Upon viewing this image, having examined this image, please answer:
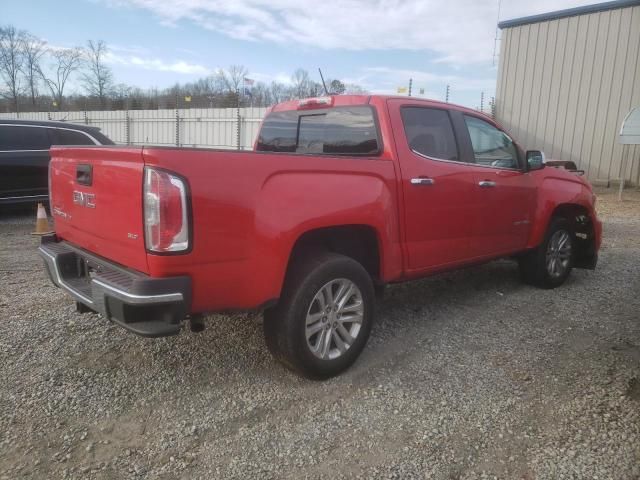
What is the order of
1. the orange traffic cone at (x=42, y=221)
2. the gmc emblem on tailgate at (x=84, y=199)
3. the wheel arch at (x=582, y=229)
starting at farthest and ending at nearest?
the orange traffic cone at (x=42, y=221), the wheel arch at (x=582, y=229), the gmc emblem on tailgate at (x=84, y=199)

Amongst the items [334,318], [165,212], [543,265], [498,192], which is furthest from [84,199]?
[543,265]

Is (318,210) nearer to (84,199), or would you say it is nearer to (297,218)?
(297,218)

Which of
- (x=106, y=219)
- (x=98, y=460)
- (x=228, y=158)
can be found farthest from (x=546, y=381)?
(x=106, y=219)

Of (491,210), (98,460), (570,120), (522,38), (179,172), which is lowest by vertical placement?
(98,460)

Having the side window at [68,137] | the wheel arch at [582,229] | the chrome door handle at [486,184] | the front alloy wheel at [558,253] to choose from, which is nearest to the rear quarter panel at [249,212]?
the chrome door handle at [486,184]

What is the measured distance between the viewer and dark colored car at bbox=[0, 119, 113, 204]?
26.3 ft

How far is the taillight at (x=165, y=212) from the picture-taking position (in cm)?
246

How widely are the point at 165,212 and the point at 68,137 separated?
7.24 meters

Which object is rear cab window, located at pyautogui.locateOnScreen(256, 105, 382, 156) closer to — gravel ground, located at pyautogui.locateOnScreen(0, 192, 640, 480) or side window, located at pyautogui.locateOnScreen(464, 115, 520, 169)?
side window, located at pyautogui.locateOnScreen(464, 115, 520, 169)

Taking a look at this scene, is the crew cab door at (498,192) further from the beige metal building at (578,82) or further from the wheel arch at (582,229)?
the beige metal building at (578,82)

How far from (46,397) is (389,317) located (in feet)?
→ 9.00

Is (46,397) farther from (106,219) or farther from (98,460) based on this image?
(106,219)

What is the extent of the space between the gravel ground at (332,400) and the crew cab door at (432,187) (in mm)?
701

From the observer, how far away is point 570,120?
1504 cm
